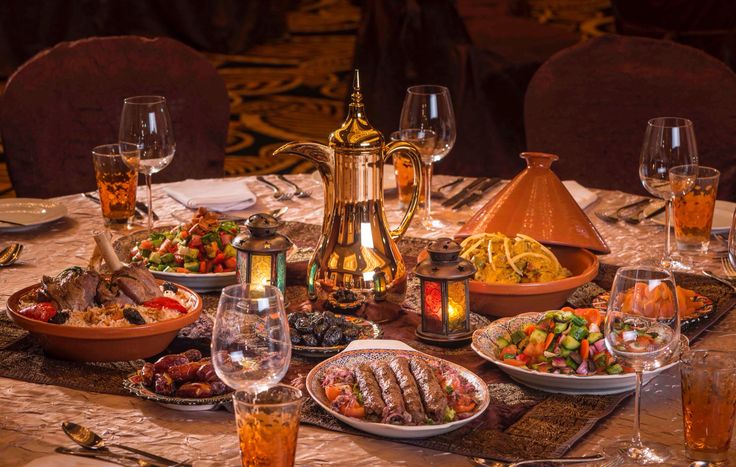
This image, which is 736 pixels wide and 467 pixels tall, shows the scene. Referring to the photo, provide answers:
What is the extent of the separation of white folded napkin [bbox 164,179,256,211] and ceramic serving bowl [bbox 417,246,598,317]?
2.54 ft

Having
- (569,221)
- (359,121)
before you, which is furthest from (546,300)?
(359,121)

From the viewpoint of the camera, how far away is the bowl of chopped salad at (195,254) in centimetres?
214

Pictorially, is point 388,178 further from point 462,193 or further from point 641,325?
point 641,325

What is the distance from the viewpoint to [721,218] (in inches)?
102

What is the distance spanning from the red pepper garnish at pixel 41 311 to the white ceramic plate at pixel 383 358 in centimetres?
45

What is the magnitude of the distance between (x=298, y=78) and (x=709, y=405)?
7.14m

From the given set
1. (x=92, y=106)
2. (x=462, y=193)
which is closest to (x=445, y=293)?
(x=462, y=193)

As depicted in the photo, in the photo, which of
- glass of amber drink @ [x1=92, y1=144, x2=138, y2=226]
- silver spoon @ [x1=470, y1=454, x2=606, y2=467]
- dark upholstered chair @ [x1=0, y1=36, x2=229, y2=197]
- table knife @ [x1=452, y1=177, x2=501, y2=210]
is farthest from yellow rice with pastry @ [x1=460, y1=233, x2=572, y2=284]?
dark upholstered chair @ [x1=0, y1=36, x2=229, y2=197]

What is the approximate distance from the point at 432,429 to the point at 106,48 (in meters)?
2.37

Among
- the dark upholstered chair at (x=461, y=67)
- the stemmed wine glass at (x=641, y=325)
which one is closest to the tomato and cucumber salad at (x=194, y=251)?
the stemmed wine glass at (x=641, y=325)

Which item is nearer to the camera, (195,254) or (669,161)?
(195,254)

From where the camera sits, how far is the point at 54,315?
1777mm

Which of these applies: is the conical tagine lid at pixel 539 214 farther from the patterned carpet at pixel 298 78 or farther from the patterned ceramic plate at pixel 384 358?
the patterned carpet at pixel 298 78

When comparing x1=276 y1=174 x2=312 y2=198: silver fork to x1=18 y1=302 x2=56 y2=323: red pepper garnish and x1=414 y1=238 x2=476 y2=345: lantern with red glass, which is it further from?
x1=18 y1=302 x2=56 y2=323: red pepper garnish
